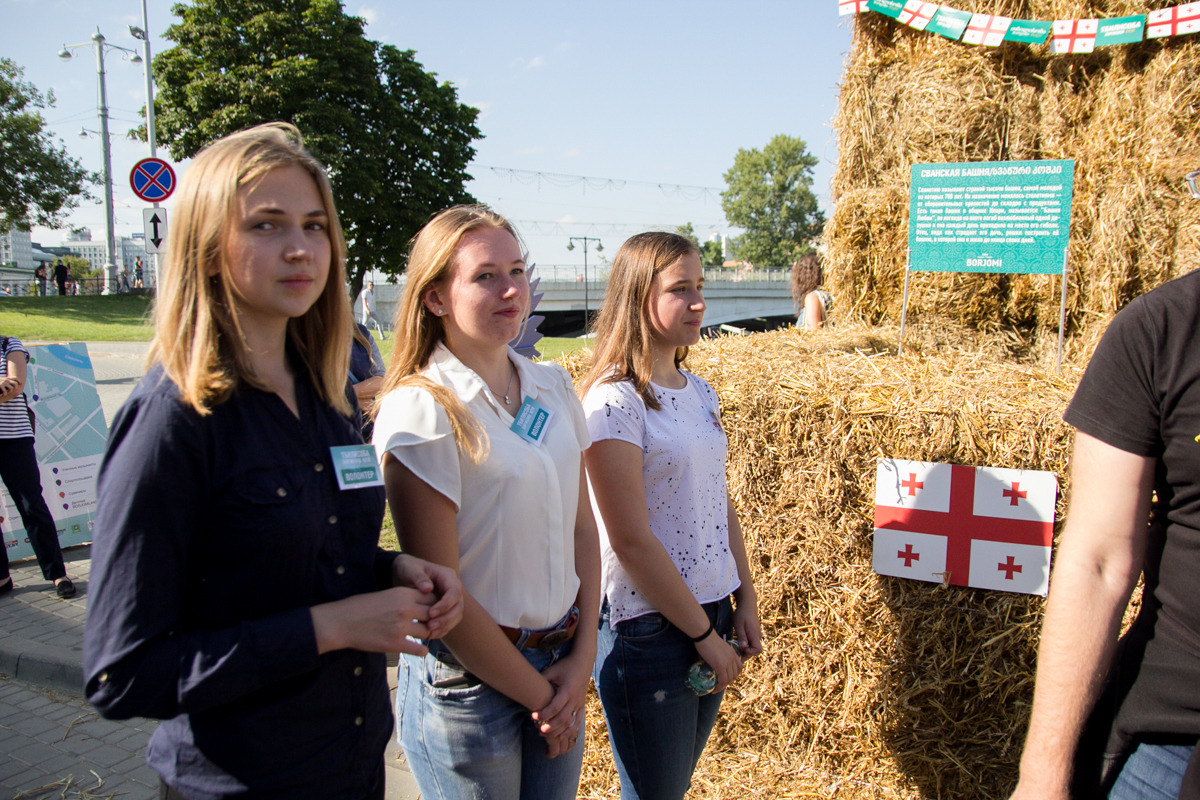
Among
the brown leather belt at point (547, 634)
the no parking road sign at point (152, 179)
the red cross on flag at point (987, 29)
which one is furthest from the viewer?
the no parking road sign at point (152, 179)

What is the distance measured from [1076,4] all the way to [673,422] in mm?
3688

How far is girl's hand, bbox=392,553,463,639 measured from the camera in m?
1.37

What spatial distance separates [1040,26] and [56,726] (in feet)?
19.7

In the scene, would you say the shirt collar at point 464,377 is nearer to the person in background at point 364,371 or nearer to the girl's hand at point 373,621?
the girl's hand at point 373,621

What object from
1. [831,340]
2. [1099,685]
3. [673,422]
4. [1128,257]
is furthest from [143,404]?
[1128,257]

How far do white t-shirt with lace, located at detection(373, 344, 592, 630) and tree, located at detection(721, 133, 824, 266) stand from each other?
8021 centimetres

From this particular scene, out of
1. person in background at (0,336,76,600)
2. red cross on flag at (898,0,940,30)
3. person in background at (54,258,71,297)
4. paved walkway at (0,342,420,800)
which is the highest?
red cross on flag at (898,0,940,30)

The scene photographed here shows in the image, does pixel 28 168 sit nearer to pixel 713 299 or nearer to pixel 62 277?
pixel 62 277

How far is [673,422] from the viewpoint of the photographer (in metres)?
2.02

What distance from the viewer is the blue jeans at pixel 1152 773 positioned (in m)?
1.20

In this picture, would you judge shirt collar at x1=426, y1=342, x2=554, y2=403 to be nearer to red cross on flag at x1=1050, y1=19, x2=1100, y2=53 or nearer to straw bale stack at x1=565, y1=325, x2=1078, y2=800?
straw bale stack at x1=565, y1=325, x2=1078, y2=800

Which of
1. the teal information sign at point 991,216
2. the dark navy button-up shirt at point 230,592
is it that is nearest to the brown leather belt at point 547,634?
the dark navy button-up shirt at point 230,592

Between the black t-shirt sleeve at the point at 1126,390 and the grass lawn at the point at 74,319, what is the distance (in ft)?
56.1

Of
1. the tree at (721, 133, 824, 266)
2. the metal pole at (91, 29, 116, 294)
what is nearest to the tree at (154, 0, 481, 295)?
the metal pole at (91, 29, 116, 294)
